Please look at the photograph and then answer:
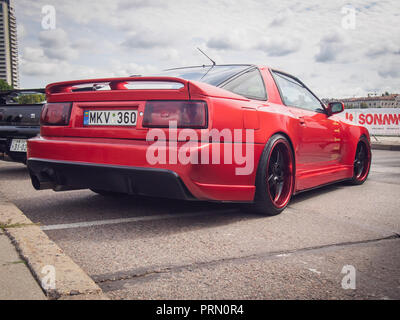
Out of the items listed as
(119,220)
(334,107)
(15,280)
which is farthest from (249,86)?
(15,280)

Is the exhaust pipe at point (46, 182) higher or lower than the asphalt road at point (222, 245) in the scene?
higher

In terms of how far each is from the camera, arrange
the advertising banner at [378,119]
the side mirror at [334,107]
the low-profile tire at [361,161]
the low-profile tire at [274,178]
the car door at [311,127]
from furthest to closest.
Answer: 1. the advertising banner at [378,119]
2. the low-profile tire at [361,161]
3. the side mirror at [334,107]
4. the car door at [311,127]
5. the low-profile tire at [274,178]

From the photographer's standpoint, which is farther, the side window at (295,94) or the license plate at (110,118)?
the side window at (295,94)

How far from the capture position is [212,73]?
3801 mm

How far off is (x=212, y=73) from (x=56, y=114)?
1394 millimetres

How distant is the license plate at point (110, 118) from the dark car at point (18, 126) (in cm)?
277

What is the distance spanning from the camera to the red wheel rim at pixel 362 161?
5.95m

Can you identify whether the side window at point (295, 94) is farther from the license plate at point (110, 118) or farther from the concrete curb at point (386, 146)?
the concrete curb at point (386, 146)

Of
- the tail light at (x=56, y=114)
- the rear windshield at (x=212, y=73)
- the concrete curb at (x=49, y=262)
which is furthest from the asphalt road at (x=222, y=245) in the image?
the rear windshield at (x=212, y=73)

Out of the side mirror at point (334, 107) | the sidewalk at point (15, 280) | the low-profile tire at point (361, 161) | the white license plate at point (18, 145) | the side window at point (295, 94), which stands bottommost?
the sidewalk at point (15, 280)

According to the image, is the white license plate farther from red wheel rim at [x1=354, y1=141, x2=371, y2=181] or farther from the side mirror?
red wheel rim at [x1=354, y1=141, x2=371, y2=181]

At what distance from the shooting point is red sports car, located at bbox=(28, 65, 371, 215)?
305 cm

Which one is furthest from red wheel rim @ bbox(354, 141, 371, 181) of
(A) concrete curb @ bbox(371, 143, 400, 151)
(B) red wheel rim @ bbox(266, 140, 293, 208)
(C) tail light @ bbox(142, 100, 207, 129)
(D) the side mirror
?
(A) concrete curb @ bbox(371, 143, 400, 151)
